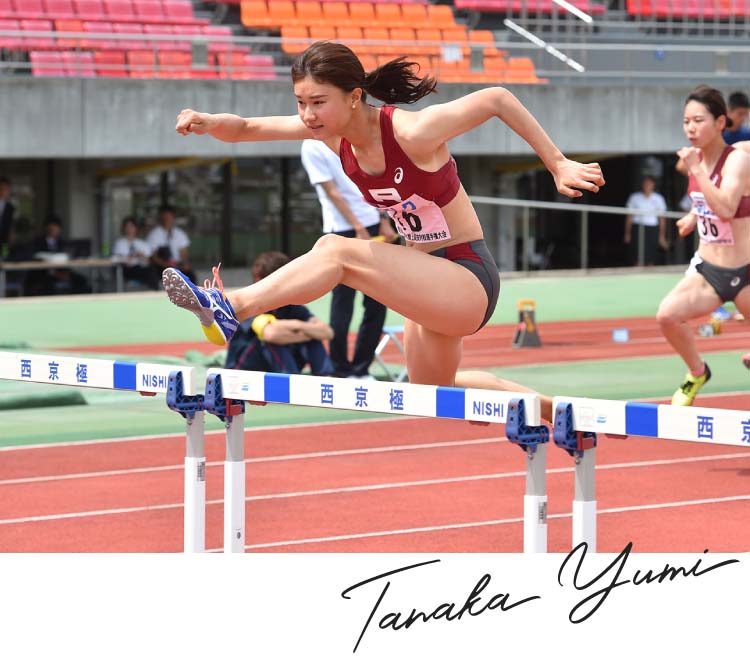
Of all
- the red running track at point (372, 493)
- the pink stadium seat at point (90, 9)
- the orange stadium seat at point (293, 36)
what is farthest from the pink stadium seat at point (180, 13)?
the red running track at point (372, 493)

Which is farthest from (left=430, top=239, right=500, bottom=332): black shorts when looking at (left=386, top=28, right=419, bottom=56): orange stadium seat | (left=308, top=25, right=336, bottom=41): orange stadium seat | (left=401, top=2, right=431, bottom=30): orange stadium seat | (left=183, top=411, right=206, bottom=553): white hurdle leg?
(left=401, top=2, right=431, bottom=30): orange stadium seat

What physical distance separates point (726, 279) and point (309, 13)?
1512 cm

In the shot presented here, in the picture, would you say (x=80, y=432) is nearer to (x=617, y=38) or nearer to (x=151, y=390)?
(x=151, y=390)

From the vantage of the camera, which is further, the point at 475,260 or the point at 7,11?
the point at 7,11

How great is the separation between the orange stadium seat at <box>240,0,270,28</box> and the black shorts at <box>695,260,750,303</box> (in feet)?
47.1

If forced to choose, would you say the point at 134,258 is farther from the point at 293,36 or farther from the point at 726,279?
the point at 726,279

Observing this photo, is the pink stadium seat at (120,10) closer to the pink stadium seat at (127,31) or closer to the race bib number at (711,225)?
the pink stadium seat at (127,31)

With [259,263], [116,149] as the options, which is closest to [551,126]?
[116,149]

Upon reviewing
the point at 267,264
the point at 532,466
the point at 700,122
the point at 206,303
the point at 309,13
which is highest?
the point at 309,13

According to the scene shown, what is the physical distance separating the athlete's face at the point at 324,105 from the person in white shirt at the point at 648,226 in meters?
17.1

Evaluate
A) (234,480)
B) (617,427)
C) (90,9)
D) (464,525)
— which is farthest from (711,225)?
(90,9)

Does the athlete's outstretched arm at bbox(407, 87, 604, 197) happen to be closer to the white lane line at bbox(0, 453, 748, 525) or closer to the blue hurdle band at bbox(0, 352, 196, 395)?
the blue hurdle band at bbox(0, 352, 196, 395)

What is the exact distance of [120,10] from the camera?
20578 mm
